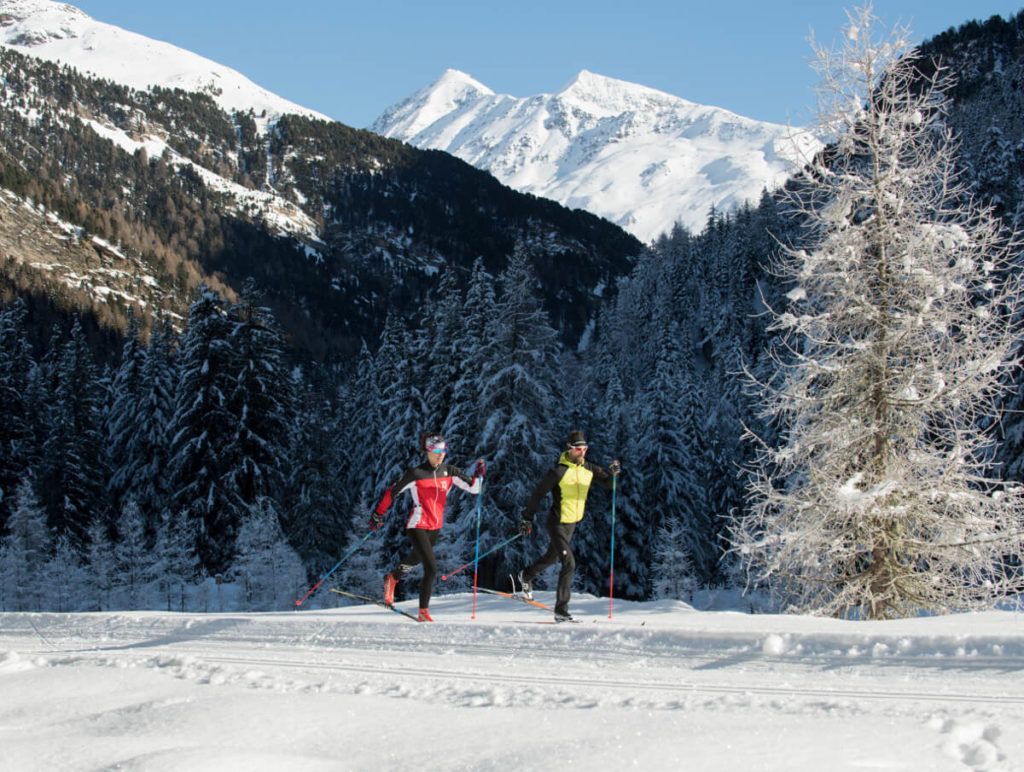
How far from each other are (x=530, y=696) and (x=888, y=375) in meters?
8.19

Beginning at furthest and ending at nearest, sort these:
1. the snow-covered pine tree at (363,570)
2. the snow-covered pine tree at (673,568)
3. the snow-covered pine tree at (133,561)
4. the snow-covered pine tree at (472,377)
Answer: the snow-covered pine tree at (673,568), the snow-covered pine tree at (363,570), the snow-covered pine tree at (133,561), the snow-covered pine tree at (472,377)

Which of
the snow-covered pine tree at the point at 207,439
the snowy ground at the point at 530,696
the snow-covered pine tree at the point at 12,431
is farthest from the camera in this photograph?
the snow-covered pine tree at the point at 12,431

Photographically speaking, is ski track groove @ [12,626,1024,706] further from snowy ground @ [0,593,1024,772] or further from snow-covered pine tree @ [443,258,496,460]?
snow-covered pine tree @ [443,258,496,460]

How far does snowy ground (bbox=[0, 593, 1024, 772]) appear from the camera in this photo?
455cm

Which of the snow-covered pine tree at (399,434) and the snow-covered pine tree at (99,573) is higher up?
the snow-covered pine tree at (399,434)

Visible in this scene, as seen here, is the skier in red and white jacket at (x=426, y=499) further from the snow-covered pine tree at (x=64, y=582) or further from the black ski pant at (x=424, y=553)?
the snow-covered pine tree at (x=64, y=582)

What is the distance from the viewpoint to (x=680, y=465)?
126 feet

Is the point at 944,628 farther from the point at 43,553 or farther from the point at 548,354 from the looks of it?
the point at 43,553

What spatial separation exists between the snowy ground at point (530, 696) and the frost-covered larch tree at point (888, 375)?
323cm

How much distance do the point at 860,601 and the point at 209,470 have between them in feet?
84.0

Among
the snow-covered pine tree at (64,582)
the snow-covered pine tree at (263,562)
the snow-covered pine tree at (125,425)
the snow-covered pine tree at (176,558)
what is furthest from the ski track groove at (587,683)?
the snow-covered pine tree at (125,425)

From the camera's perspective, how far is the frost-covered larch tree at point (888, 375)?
1076cm

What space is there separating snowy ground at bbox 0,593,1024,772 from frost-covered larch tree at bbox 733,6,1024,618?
10.6 ft

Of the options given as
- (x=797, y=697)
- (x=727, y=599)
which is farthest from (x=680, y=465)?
(x=797, y=697)
